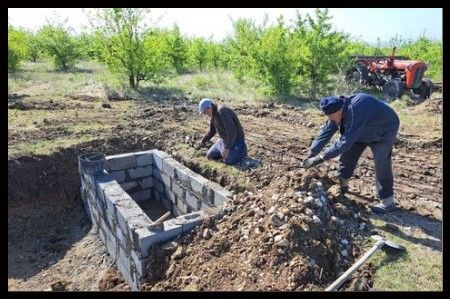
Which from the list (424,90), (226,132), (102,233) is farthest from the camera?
(424,90)

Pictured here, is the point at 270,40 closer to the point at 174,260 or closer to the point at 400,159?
the point at 400,159

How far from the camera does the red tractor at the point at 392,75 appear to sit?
11828mm

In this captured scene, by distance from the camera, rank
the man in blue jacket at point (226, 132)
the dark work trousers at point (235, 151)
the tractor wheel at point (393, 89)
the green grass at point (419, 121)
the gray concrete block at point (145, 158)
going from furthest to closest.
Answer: the tractor wheel at point (393, 89) → the green grass at point (419, 121) → the gray concrete block at point (145, 158) → the dark work trousers at point (235, 151) → the man in blue jacket at point (226, 132)

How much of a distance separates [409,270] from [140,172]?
4.66 m

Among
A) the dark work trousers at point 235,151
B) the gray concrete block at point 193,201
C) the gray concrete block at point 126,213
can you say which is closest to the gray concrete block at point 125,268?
the gray concrete block at point 126,213

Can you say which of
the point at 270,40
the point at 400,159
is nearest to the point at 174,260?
the point at 400,159

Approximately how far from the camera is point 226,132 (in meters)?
5.58

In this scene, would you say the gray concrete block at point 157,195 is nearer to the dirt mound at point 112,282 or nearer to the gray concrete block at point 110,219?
the gray concrete block at point 110,219

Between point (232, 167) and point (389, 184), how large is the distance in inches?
88.8

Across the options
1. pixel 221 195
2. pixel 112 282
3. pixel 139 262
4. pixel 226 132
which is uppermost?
pixel 226 132

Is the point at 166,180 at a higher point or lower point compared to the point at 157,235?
higher

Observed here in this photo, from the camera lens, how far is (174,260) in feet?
13.2

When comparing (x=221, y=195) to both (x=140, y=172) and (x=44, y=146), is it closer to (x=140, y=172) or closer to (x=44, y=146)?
(x=140, y=172)

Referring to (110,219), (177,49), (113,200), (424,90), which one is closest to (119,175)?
(110,219)
